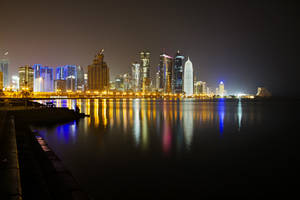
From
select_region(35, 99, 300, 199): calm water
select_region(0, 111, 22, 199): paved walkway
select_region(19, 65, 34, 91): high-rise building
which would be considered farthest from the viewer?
select_region(19, 65, 34, 91): high-rise building

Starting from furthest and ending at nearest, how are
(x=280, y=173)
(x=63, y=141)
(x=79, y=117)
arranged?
(x=79, y=117) < (x=63, y=141) < (x=280, y=173)

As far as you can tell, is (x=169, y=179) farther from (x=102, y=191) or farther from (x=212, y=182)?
(x=102, y=191)

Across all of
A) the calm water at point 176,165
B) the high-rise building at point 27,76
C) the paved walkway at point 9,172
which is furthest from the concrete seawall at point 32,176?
the high-rise building at point 27,76

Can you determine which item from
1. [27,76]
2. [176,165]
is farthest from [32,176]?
[27,76]

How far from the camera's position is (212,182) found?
34.0 ft

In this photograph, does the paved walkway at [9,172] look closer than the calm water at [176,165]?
Yes

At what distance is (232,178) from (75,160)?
319 inches

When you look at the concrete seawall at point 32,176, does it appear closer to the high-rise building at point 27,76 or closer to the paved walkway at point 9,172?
the paved walkway at point 9,172

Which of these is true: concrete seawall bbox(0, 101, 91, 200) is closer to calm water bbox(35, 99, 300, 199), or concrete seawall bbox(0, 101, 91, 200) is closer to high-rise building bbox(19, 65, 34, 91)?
calm water bbox(35, 99, 300, 199)

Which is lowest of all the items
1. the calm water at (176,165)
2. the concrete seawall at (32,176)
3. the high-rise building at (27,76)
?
the calm water at (176,165)

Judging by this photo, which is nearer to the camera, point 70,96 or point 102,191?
point 102,191

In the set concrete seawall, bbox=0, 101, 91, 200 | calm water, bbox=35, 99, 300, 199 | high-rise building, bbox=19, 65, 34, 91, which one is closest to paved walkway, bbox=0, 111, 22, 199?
concrete seawall, bbox=0, 101, 91, 200

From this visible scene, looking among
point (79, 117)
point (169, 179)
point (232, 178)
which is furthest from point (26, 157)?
point (79, 117)

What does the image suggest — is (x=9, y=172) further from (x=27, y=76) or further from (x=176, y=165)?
(x=27, y=76)
